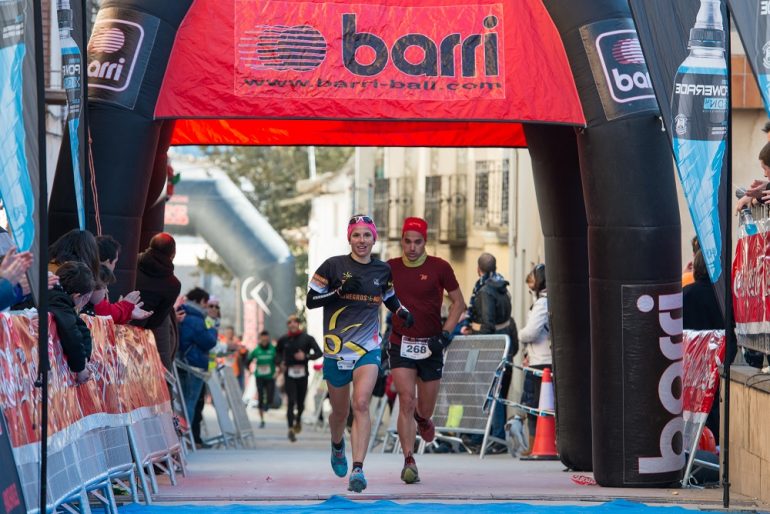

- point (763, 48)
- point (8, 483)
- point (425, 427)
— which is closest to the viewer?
point (8, 483)

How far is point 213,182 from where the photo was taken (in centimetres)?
3934

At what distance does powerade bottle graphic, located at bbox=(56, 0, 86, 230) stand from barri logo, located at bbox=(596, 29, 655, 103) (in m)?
3.65

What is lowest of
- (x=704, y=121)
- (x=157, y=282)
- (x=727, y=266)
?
(x=157, y=282)

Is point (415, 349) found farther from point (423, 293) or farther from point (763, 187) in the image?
point (763, 187)

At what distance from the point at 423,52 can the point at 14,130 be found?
5040 millimetres

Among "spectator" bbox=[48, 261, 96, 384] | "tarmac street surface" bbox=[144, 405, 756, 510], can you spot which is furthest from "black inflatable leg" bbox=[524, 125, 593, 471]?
"spectator" bbox=[48, 261, 96, 384]

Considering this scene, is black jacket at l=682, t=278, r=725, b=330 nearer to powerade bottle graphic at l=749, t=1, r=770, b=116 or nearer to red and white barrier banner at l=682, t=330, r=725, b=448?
red and white barrier banner at l=682, t=330, r=725, b=448

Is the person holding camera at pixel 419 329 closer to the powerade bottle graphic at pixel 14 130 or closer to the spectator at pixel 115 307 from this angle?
the spectator at pixel 115 307

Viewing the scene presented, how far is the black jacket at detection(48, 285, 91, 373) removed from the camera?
319 inches

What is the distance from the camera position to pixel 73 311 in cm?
823

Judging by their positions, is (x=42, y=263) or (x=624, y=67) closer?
(x=42, y=263)

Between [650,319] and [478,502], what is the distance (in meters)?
1.96

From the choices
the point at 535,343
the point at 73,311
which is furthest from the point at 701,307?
the point at 73,311

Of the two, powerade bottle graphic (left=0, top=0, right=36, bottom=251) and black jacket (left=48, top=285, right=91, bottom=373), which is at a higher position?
powerade bottle graphic (left=0, top=0, right=36, bottom=251)
